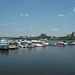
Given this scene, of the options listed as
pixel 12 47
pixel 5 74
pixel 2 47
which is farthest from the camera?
pixel 12 47

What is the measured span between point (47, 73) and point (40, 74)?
1422 mm

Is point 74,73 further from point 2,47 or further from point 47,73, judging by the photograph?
point 2,47

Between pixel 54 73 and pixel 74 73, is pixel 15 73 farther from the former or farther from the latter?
pixel 74 73

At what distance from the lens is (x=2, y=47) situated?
190ft

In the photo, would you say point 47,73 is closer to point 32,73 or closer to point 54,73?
point 54,73

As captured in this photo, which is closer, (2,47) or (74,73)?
(74,73)

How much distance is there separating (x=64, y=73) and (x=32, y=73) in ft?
19.0

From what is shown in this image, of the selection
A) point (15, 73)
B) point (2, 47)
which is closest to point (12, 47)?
point (2, 47)

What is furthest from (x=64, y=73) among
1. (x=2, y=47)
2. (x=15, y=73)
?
(x=2, y=47)

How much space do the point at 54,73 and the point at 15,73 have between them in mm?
7009

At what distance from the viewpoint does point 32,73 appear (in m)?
22.7

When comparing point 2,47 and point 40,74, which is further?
point 2,47

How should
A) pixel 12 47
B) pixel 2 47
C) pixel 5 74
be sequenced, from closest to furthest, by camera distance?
pixel 5 74 < pixel 2 47 < pixel 12 47

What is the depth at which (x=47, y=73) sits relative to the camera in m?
22.6
